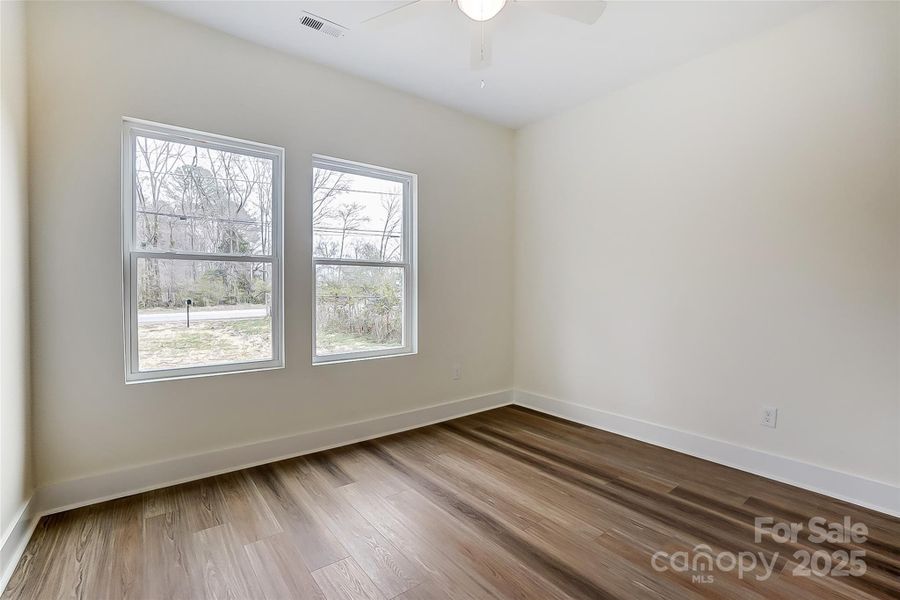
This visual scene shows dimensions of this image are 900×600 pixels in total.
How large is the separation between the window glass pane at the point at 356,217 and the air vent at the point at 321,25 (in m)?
0.88

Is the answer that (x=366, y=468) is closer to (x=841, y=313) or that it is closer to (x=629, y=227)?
(x=629, y=227)

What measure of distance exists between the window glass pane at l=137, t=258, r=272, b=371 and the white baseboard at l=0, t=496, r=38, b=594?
0.79 meters

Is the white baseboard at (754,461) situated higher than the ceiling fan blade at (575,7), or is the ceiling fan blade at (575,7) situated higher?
the ceiling fan blade at (575,7)

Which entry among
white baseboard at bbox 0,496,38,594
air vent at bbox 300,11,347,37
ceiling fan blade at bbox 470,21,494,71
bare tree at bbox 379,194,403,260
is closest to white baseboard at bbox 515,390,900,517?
bare tree at bbox 379,194,403,260

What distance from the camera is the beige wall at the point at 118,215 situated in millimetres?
2131

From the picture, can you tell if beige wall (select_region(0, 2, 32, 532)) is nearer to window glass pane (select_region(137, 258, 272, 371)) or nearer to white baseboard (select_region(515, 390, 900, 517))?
window glass pane (select_region(137, 258, 272, 371))

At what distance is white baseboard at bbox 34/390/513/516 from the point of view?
7.09ft

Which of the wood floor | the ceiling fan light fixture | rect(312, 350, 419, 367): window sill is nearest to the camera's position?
the wood floor

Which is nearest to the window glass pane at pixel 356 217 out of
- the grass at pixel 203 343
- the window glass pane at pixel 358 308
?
the window glass pane at pixel 358 308

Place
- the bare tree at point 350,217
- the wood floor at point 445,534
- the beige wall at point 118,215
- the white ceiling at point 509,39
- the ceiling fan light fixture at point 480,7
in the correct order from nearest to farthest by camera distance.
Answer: the wood floor at point 445,534
the ceiling fan light fixture at point 480,7
the beige wall at point 118,215
the white ceiling at point 509,39
the bare tree at point 350,217

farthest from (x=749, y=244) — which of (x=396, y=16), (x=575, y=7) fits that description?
(x=396, y=16)

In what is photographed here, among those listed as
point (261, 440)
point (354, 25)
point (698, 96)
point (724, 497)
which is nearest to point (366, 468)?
point (261, 440)

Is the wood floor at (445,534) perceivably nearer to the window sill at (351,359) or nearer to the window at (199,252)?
the window sill at (351,359)

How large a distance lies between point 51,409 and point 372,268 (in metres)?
2.03
